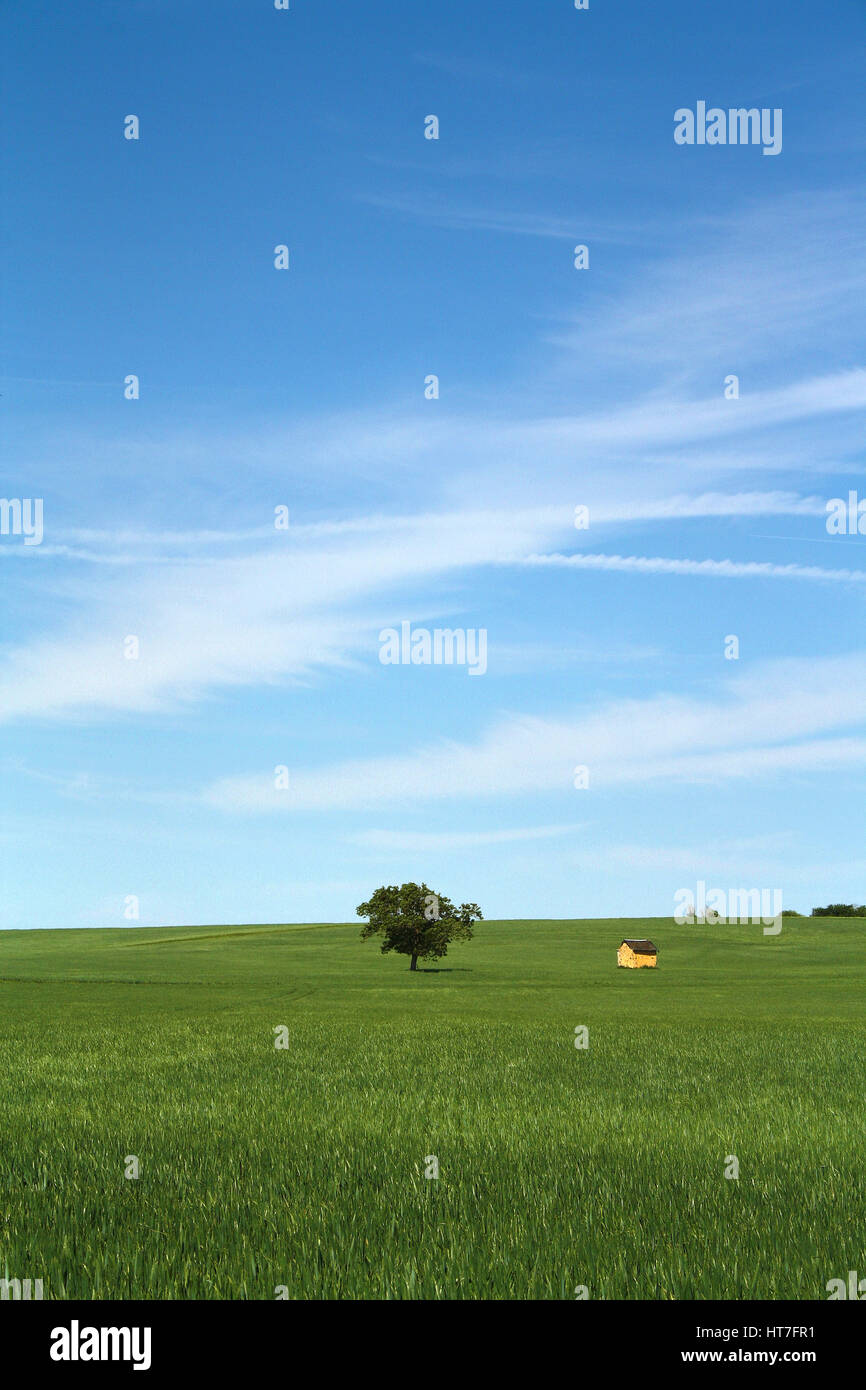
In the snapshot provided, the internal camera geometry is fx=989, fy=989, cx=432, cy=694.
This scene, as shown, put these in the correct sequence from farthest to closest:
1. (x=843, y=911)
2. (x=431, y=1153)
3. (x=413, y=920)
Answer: (x=843, y=911) → (x=413, y=920) → (x=431, y=1153)

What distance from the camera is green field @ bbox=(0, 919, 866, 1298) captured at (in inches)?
340

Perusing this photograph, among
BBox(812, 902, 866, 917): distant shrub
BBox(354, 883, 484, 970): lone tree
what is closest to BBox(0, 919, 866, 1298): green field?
BBox(354, 883, 484, 970): lone tree

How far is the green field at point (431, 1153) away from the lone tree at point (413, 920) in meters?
47.4

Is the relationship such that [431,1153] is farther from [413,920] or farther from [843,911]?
[843,911]

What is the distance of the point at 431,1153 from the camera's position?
14.4 metres

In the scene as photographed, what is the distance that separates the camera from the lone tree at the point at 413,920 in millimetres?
90812

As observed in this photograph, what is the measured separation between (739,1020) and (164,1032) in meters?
24.7

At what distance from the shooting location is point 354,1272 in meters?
8.38

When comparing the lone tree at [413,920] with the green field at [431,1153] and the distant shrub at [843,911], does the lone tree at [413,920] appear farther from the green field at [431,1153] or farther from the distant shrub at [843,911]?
the distant shrub at [843,911]

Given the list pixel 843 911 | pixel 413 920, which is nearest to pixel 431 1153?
pixel 413 920

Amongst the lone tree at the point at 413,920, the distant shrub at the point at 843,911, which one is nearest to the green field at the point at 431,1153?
the lone tree at the point at 413,920

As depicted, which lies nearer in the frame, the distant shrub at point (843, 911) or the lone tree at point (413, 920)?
the lone tree at point (413, 920)

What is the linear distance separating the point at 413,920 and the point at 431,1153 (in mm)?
77680
